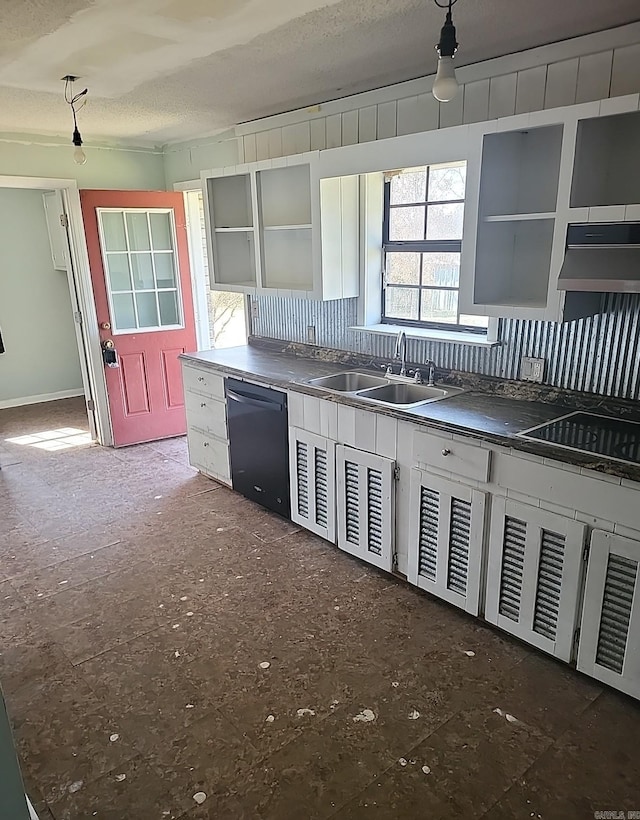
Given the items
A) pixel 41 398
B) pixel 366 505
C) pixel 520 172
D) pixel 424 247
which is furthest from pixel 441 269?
pixel 41 398

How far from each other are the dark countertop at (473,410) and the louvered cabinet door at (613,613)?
0.29 meters

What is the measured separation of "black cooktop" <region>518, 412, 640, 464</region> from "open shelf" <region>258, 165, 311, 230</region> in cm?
210

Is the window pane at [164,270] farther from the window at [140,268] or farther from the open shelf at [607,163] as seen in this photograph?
the open shelf at [607,163]

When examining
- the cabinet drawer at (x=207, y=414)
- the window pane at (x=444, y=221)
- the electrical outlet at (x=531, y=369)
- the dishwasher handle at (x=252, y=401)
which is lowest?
the cabinet drawer at (x=207, y=414)

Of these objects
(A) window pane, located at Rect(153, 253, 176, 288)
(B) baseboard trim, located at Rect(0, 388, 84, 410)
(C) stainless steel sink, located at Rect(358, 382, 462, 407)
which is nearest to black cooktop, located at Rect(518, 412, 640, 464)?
(C) stainless steel sink, located at Rect(358, 382, 462, 407)

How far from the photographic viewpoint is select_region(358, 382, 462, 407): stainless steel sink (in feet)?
10.2

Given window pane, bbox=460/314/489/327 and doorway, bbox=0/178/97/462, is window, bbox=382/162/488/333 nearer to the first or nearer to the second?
window pane, bbox=460/314/489/327

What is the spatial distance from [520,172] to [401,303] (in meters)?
1.10

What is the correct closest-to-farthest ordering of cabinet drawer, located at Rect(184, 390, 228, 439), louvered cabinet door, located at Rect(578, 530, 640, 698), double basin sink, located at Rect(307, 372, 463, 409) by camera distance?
louvered cabinet door, located at Rect(578, 530, 640, 698) → double basin sink, located at Rect(307, 372, 463, 409) → cabinet drawer, located at Rect(184, 390, 228, 439)

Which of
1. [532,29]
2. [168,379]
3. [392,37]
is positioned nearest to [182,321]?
[168,379]

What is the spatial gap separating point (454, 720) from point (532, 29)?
107 inches

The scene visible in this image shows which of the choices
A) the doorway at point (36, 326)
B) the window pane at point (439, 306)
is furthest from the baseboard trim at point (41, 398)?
the window pane at point (439, 306)

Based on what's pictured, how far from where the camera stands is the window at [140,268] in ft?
15.6

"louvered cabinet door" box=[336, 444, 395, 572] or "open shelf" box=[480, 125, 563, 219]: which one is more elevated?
"open shelf" box=[480, 125, 563, 219]
